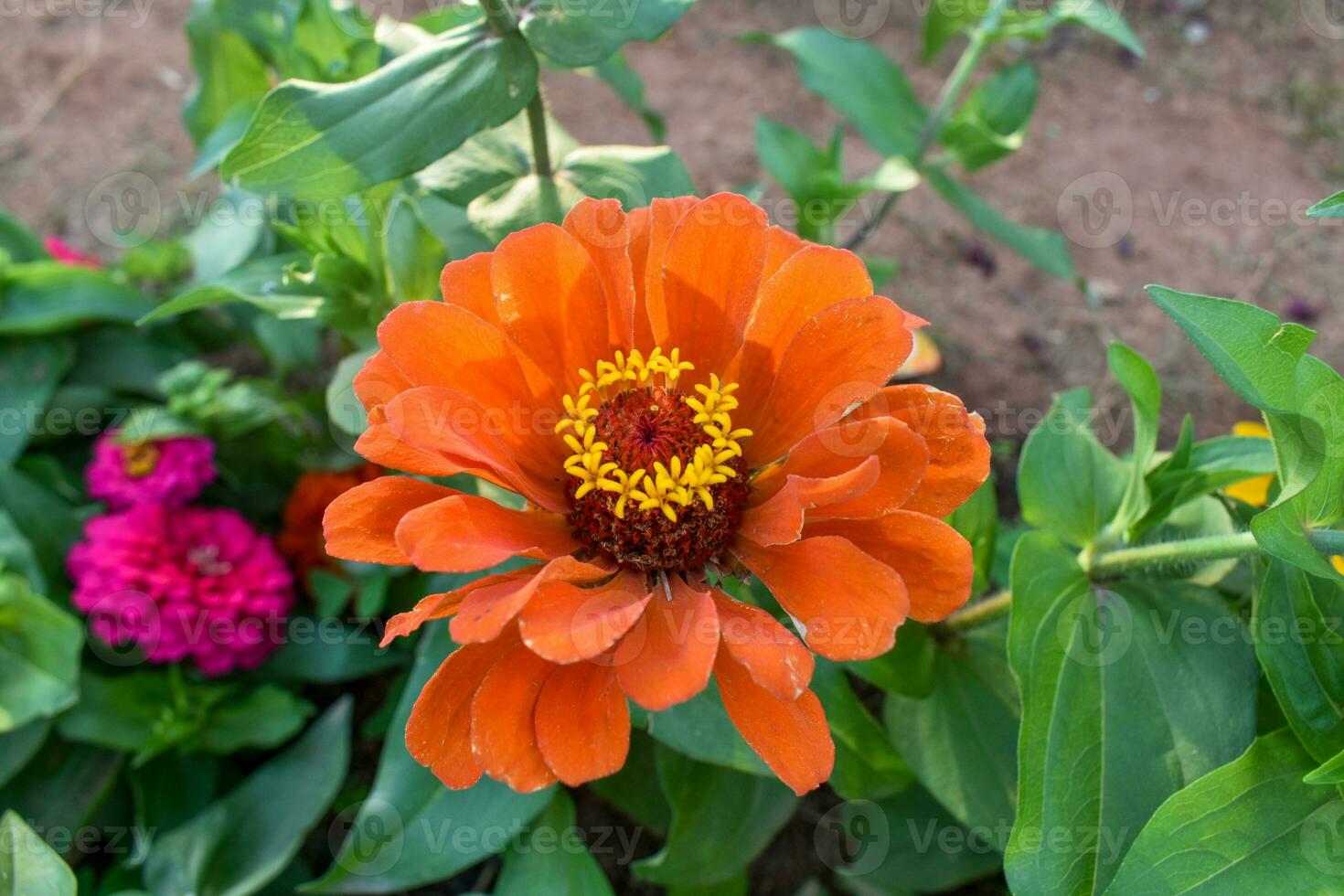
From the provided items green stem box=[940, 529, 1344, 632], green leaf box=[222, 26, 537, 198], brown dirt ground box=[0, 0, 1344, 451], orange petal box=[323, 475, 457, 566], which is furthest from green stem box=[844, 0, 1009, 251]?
orange petal box=[323, 475, 457, 566]

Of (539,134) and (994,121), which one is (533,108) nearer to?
(539,134)

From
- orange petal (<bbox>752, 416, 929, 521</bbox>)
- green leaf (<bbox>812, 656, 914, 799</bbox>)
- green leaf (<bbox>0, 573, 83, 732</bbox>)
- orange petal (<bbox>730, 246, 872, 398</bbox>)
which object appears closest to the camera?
orange petal (<bbox>752, 416, 929, 521</bbox>)

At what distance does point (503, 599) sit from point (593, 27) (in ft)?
2.85

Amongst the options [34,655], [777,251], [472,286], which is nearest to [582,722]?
[472,286]

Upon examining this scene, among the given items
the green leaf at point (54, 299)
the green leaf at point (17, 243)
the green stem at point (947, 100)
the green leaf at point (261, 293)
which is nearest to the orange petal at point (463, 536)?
the green leaf at point (261, 293)

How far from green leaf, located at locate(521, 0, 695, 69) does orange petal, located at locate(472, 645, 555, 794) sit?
850mm

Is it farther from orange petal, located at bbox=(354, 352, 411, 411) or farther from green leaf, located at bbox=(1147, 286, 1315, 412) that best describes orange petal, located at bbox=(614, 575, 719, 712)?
green leaf, located at bbox=(1147, 286, 1315, 412)

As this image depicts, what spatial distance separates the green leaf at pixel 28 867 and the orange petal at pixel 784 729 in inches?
34.5

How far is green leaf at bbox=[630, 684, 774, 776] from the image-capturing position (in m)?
1.45

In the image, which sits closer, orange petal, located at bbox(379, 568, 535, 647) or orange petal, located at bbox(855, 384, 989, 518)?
orange petal, located at bbox(379, 568, 535, 647)

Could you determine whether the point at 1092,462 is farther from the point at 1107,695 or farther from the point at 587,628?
the point at 587,628

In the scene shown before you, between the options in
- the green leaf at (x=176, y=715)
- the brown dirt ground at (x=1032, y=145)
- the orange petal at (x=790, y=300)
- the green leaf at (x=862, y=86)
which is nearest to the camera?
the orange petal at (x=790, y=300)

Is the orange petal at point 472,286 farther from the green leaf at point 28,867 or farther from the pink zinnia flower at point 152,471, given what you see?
the pink zinnia flower at point 152,471

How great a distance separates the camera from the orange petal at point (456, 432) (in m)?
1.03
